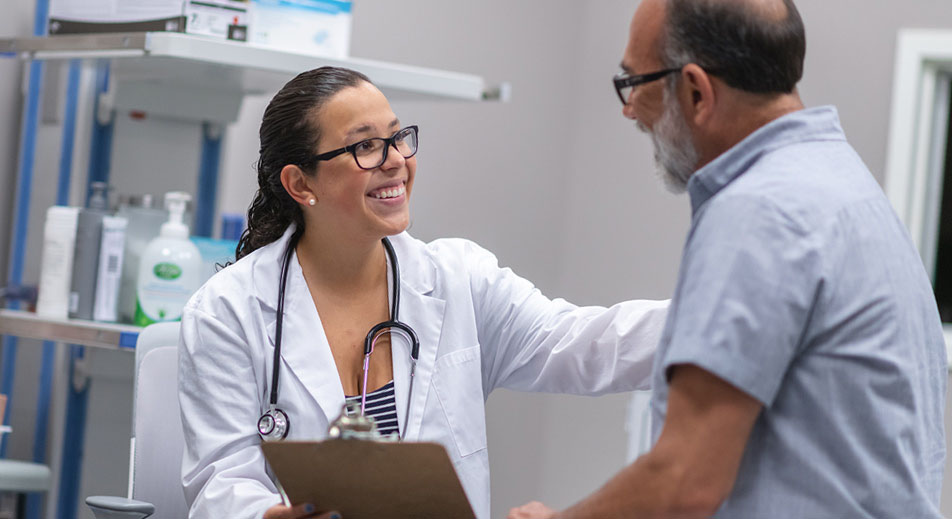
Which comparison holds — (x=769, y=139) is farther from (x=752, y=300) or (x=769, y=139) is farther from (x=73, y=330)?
(x=73, y=330)

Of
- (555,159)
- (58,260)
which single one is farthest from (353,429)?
(555,159)

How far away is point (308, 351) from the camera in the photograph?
1.78 meters

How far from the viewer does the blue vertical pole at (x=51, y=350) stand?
264cm

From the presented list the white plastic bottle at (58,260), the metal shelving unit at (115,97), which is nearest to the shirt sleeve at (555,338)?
the metal shelving unit at (115,97)

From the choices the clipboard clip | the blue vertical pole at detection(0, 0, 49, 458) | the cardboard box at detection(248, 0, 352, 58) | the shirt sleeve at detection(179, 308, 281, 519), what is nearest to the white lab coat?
the shirt sleeve at detection(179, 308, 281, 519)

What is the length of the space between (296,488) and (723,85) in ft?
2.43

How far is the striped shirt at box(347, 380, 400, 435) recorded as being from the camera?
5.84ft

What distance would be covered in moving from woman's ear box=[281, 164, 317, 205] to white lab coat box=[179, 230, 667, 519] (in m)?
0.09

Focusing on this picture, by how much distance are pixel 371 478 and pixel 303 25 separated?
1.42m

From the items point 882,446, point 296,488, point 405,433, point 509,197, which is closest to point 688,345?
point 882,446

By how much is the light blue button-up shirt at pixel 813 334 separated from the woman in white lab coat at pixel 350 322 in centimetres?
57

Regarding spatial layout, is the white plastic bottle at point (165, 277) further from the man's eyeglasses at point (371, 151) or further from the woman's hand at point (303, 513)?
the woman's hand at point (303, 513)

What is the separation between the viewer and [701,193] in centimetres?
127

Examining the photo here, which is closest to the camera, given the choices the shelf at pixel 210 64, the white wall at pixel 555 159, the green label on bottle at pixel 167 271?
the shelf at pixel 210 64
